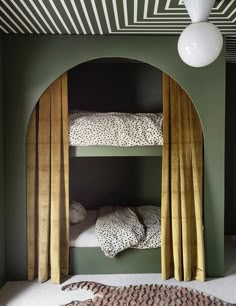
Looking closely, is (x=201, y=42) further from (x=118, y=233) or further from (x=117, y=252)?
(x=117, y=252)

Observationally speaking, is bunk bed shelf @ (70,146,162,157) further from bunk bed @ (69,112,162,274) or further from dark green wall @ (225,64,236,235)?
dark green wall @ (225,64,236,235)

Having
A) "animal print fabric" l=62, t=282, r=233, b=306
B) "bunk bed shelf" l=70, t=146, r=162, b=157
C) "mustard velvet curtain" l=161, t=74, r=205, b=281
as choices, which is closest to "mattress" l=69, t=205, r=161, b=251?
"mustard velvet curtain" l=161, t=74, r=205, b=281

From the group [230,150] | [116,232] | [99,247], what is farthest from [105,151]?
[230,150]

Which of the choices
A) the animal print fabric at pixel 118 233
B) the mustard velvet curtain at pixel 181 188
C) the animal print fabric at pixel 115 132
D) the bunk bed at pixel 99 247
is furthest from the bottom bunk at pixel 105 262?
the animal print fabric at pixel 115 132

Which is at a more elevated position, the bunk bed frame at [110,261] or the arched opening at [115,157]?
the arched opening at [115,157]

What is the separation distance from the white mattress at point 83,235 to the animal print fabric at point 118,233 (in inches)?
3.3

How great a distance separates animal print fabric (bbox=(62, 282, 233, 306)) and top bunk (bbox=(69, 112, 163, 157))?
46.2 inches

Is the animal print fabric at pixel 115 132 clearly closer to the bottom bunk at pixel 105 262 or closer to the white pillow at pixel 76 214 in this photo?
the white pillow at pixel 76 214

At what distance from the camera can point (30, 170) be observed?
295cm

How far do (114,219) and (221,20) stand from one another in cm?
207

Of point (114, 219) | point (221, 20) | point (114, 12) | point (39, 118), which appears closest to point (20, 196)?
point (39, 118)

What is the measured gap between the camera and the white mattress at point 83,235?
303 centimetres

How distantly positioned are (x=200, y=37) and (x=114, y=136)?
120 centimetres

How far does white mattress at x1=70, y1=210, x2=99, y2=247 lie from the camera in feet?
9.95
